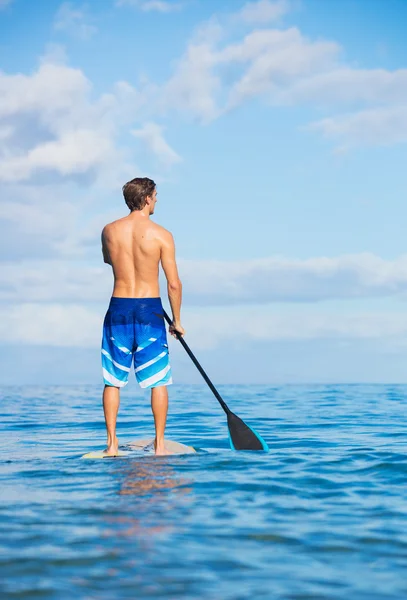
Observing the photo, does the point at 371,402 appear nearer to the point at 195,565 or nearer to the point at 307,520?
the point at 307,520

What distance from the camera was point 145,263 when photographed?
7.32 metres

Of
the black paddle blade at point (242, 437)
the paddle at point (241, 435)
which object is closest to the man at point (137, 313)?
the paddle at point (241, 435)

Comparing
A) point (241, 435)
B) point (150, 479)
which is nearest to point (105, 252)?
point (241, 435)

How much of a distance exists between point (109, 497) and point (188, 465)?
1.52 m

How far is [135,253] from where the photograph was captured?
7.32 metres

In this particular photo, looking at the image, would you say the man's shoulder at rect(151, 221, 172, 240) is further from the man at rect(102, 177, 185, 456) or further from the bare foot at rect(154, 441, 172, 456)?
the bare foot at rect(154, 441, 172, 456)

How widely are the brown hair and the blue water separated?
2.57 meters

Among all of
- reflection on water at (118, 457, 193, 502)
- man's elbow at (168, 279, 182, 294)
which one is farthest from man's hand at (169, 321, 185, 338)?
reflection on water at (118, 457, 193, 502)

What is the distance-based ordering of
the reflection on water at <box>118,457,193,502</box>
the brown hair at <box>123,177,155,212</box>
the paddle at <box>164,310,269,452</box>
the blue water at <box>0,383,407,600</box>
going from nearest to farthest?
the blue water at <box>0,383,407,600</box> < the reflection on water at <box>118,457,193,502</box> < the brown hair at <box>123,177,155,212</box> < the paddle at <box>164,310,269,452</box>

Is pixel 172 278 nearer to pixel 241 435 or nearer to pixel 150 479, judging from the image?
pixel 241 435

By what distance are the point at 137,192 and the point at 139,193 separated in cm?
2

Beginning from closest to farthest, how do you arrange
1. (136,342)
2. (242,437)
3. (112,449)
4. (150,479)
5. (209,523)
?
(209,523)
(150,479)
(112,449)
(136,342)
(242,437)

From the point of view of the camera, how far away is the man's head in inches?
293

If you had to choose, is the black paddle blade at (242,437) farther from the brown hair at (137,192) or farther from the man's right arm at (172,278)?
the brown hair at (137,192)
